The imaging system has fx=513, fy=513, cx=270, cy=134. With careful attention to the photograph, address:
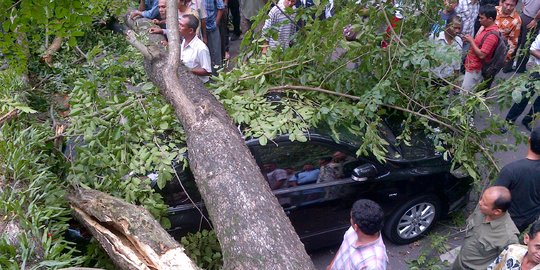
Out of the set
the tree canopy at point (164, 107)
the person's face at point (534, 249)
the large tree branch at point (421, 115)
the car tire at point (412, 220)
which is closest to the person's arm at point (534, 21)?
the tree canopy at point (164, 107)

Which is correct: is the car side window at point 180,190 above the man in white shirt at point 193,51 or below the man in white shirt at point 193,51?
below

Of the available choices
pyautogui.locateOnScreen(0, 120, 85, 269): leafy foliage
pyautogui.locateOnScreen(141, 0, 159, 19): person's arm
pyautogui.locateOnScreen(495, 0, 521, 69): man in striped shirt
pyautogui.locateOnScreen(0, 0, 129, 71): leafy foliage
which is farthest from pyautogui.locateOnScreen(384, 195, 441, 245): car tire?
pyautogui.locateOnScreen(141, 0, 159, 19): person's arm

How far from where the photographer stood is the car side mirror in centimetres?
450

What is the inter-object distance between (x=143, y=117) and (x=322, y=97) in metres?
1.64

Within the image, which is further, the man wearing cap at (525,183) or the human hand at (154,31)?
the human hand at (154,31)

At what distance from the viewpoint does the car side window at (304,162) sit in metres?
4.23

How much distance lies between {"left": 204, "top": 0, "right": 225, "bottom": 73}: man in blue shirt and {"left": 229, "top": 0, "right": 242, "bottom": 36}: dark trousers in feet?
4.50

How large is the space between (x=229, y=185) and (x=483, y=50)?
4284mm

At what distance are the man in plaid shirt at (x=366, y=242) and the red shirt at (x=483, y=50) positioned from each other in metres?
3.68

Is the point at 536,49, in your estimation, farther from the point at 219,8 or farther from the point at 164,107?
the point at 164,107

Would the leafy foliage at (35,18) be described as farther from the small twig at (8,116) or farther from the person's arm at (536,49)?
the person's arm at (536,49)

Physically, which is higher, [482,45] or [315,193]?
[482,45]

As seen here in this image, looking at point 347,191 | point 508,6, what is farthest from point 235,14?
point 347,191

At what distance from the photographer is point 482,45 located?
620cm
